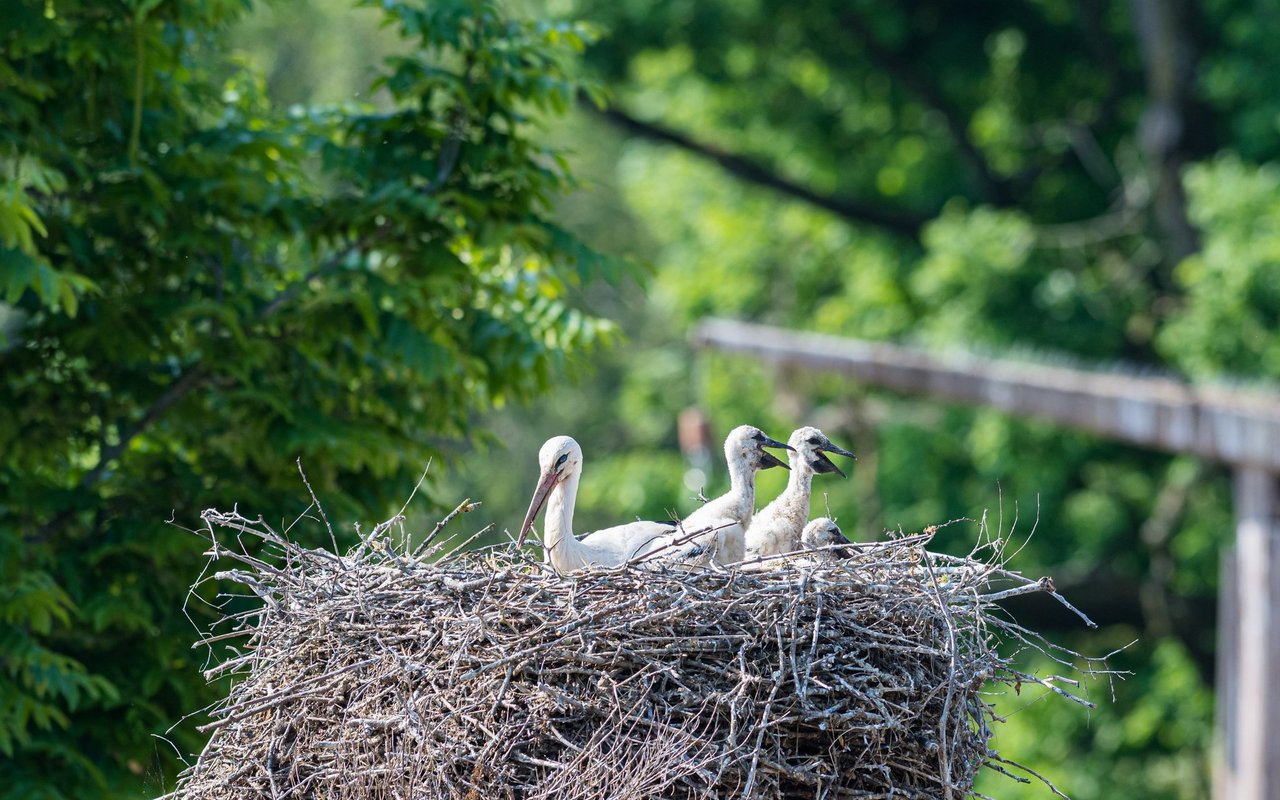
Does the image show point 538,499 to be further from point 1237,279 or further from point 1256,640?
point 1237,279

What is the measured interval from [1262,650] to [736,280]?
11.6 meters

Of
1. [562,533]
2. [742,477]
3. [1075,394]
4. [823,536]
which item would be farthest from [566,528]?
[1075,394]

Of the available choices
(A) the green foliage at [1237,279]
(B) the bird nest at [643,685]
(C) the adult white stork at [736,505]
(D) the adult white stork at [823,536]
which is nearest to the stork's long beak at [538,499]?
(B) the bird nest at [643,685]

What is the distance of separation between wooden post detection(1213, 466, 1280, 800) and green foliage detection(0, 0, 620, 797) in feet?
16.6

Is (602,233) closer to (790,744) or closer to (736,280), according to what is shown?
(736,280)

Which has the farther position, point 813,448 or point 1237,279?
A: point 1237,279

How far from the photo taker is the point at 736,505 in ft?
22.2

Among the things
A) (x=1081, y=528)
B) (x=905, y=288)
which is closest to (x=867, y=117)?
(x=905, y=288)

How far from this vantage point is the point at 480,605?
5.58 meters

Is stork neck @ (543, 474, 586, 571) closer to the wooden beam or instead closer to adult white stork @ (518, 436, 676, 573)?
adult white stork @ (518, 436, 676, 573)

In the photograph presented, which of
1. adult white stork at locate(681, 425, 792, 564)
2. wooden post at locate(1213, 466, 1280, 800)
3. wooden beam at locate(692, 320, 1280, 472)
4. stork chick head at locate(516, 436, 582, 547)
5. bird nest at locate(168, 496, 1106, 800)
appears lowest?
wooden post at locate(1213, 466, 1280, 800)

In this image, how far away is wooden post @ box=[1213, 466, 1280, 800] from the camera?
1191 centimetres

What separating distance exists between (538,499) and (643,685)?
1.04 m

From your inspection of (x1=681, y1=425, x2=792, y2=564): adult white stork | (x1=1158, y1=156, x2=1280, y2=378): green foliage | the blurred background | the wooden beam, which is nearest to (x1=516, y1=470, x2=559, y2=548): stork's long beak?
(x1=681, y1=425, x2=792, y2=564): adult white stork
